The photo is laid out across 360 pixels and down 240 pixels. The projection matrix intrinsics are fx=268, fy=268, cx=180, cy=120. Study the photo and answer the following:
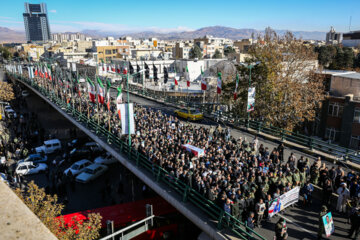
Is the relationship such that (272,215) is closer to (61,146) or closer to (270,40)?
(270,40)

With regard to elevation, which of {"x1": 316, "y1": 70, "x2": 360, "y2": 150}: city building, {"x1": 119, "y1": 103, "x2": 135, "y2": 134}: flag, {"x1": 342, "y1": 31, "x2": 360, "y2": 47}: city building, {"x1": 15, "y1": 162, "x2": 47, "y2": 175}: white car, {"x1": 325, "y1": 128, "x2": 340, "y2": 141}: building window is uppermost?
{"x1": 342, "y1": 31, "x2": 360, "y2": 47}: city building

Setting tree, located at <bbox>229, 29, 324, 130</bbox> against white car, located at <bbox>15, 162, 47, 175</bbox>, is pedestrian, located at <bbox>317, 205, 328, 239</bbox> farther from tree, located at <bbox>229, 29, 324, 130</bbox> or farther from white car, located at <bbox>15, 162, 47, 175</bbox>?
white car, located at <bbox>15, 162, 47, 175</bbox>

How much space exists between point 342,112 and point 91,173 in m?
31.4

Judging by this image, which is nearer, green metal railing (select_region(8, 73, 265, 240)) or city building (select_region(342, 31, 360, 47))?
green metal railing (select_region(8, 73, 265, 240))

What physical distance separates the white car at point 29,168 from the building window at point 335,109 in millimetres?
35867

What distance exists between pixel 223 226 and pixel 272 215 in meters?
2.28

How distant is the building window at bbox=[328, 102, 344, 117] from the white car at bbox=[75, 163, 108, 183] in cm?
2980

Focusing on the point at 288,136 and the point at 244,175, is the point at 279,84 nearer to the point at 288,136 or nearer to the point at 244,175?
the point at 288,136

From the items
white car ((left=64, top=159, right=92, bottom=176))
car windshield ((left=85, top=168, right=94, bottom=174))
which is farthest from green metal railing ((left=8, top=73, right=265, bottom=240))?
white car ((left=64, top=159, right=92, bottom=176))

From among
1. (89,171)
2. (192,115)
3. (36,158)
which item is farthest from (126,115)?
(36,158)

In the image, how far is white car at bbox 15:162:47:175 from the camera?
26972 millimetres

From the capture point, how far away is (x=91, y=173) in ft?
85.1

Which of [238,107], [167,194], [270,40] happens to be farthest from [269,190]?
[270,40]

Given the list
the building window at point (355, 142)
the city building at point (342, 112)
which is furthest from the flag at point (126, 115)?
the building window at point (355, 142)
